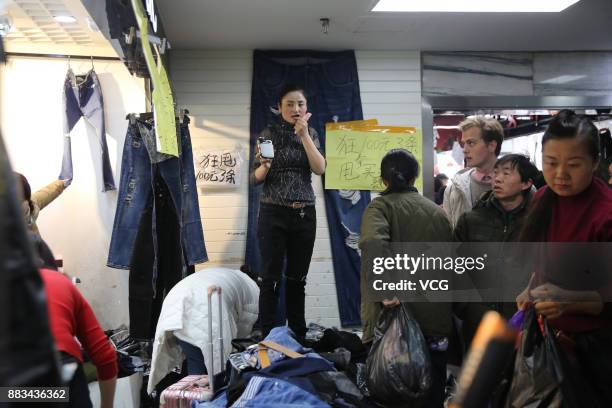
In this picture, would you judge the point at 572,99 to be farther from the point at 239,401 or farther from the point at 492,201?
the point at 239,401

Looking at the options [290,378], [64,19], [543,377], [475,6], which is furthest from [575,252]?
[64,19]

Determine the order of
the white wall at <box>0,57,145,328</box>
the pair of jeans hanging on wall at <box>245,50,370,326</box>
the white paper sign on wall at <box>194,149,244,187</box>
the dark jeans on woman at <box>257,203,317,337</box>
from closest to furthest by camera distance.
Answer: the dark jeans on woman at <box>257,203,317,337</box> → the white wall at <box>0,57,145,328</box> → the white paper sign on wall at <box>194,149,244,187</box> → the pair of jeans hanging on wall at <box>245,50,370,326</box>

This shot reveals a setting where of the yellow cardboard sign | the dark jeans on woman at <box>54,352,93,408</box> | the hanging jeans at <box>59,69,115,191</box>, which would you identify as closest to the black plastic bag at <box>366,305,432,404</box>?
the dark jeans on woman at <box>54,352,93,408</box>

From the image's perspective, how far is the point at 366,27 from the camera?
4.30 meters

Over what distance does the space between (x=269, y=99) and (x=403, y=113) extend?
47.3 inches

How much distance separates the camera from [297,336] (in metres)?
3.30

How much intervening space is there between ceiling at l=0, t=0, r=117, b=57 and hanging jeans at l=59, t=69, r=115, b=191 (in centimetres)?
16

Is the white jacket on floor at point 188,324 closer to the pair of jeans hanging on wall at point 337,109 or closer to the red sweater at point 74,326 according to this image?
the red sweater at point 74,326

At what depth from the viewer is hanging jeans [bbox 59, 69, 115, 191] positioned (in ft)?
11.3

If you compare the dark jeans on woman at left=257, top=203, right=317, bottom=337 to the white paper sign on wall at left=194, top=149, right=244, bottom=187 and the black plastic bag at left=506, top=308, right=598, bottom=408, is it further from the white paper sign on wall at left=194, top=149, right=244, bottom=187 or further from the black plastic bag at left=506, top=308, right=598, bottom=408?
the black plastic bag at left=506, top=308, right=598, bottom=408

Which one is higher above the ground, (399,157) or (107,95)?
(107,95)

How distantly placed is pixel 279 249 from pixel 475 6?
2215 millimetres

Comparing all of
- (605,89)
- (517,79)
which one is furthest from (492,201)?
(605,89)

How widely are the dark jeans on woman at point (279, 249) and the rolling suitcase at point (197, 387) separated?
315 mm
